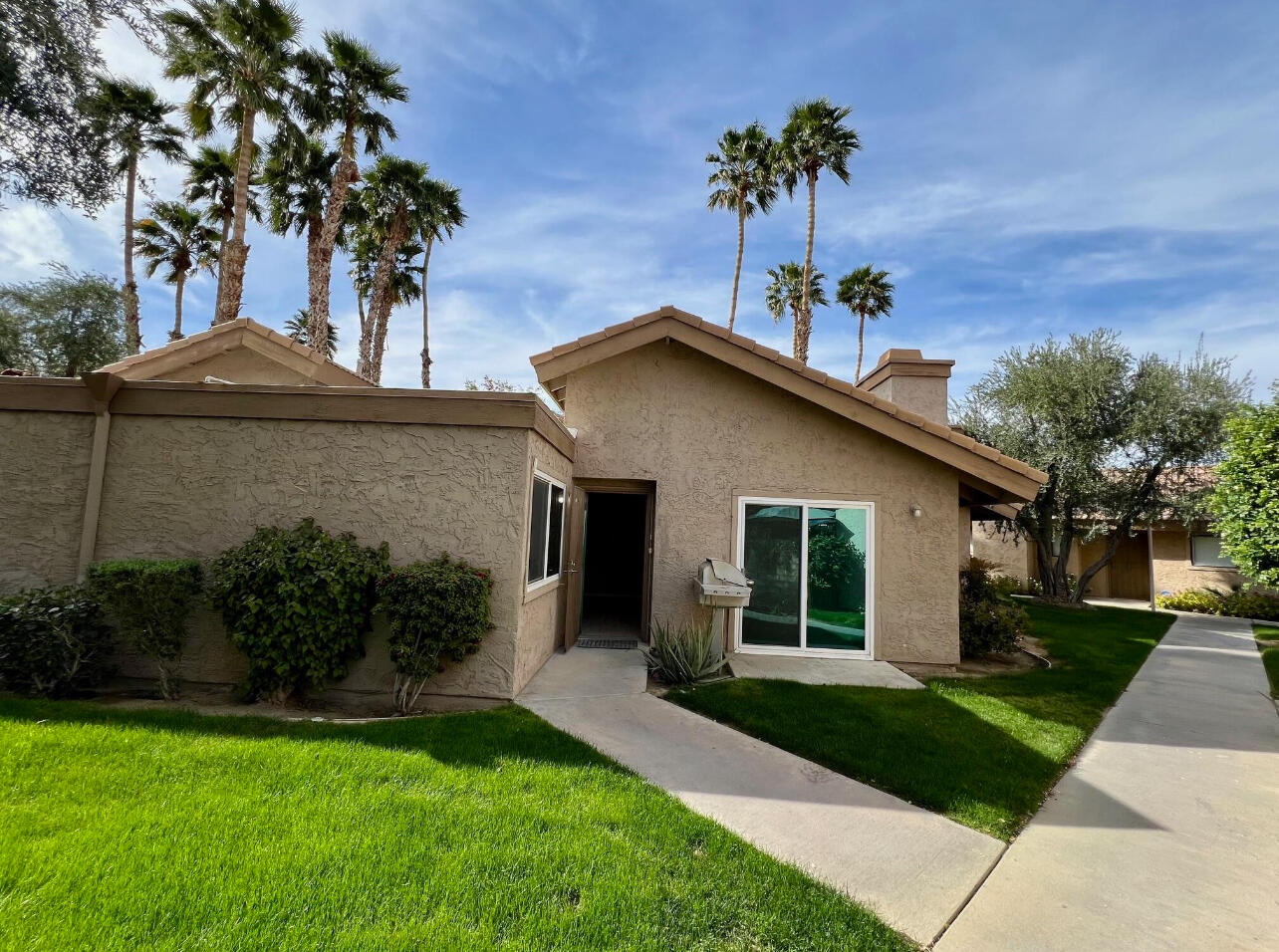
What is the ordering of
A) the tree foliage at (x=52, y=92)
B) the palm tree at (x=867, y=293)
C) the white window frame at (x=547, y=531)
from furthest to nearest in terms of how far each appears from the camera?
the palm tree at (x=867, y=293)
the tree foliage at (x=52, y=92)
the white window frame at (x=547, y=531)

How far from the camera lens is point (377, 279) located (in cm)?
2398

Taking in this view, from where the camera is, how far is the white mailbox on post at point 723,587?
8250mm

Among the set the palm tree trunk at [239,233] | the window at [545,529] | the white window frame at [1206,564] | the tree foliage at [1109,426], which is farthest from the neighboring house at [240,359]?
the white window frame at [1206,564]

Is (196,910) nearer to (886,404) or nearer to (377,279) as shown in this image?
(886,404)

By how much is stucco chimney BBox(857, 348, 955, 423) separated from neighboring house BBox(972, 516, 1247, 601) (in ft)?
41.9

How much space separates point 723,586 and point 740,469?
1966 millimetres

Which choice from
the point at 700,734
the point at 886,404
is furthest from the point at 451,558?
the point at 886,404

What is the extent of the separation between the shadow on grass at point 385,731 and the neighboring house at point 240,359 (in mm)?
5360

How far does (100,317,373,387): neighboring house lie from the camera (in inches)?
367

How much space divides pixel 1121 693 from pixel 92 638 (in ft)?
43.3

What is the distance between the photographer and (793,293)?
29.8m

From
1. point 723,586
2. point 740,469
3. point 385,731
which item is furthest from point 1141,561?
point 385,731

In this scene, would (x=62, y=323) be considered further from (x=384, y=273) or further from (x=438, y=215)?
(x=438, y=215)

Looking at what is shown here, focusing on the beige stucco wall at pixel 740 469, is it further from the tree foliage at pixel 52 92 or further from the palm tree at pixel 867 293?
the palm tree at pixel 867 293
